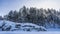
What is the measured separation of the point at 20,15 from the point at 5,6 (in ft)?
1.45

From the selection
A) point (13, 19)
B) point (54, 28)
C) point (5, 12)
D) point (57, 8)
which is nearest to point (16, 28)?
point (13, 19)

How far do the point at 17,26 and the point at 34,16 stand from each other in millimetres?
513

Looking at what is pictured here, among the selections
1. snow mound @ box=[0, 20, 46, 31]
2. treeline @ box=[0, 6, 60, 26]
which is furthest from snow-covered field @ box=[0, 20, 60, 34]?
treeline @ box=[0, 6, 60, 26]

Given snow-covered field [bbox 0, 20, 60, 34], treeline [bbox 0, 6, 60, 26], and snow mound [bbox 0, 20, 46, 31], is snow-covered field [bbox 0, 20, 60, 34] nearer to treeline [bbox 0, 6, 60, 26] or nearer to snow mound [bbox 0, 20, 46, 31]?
snow mound [bbox 0, 20, 46, 31]

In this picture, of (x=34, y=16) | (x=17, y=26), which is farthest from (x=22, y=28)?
(x=34, y=16)

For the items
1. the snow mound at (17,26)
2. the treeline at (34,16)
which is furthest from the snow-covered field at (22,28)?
the treeline at (34,16)

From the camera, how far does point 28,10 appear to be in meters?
2.78

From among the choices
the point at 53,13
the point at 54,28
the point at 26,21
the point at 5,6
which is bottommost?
the point at 54,28

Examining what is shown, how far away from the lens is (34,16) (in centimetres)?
277

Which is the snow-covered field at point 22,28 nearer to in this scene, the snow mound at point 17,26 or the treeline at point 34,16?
the snow mound at point 17,26

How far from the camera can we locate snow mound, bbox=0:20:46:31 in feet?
8.84

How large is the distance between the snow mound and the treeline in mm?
94

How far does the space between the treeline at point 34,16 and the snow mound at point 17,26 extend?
0.09m

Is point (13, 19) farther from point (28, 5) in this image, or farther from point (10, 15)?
point (28, 5)
